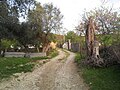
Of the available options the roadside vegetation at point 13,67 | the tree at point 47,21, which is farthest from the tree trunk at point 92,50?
the tree at point 47,21

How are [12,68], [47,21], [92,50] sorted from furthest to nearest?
[47,21] < [92,50] < [12,68]

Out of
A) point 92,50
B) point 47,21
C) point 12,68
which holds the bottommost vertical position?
point 12,68

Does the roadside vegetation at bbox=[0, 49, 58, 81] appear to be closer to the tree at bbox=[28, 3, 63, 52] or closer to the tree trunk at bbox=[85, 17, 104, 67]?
the tree trunk at bbox=[85, 17, 104, 67]

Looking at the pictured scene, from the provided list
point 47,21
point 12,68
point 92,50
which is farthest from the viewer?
point 47,21

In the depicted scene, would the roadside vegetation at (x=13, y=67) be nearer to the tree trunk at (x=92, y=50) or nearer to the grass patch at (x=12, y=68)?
the grass patch at (x=12, y=68)

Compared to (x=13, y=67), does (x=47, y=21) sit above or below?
above

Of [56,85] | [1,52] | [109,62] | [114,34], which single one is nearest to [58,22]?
[1,52]

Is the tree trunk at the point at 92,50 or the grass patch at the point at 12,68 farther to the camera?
the tree trunk at the point at 92,50

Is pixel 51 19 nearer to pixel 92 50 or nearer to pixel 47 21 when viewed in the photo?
pixel 47 21

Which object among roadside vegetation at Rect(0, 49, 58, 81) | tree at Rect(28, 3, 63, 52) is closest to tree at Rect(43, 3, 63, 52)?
tree at Rect(28, 3, 63, 52)

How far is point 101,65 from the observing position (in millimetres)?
20656

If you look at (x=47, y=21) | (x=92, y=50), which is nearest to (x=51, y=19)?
(x=47, y=21)

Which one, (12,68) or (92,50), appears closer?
(12,68)

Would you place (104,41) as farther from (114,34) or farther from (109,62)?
(109,62)
